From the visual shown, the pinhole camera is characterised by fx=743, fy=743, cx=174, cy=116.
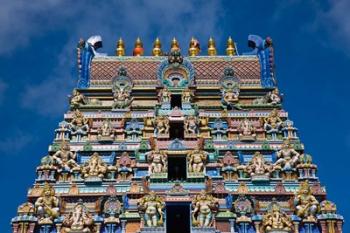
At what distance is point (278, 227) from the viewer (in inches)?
1062

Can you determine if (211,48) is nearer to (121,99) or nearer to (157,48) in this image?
(157,48)

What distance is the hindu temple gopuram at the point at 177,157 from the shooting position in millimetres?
27391

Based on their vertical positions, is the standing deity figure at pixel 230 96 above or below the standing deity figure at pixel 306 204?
above

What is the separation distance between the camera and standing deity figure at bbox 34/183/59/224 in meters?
27.7

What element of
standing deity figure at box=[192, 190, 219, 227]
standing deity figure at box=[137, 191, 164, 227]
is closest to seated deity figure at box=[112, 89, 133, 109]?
standing deity figure at box=[137, 191, 164, 227]

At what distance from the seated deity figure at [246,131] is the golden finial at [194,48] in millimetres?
9871

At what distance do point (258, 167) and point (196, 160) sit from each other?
2.64 m

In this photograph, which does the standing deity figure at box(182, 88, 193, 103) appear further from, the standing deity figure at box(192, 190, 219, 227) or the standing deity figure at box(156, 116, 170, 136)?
the standing deity figure at box(192, 190, 219, 227)

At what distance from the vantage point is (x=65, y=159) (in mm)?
31000

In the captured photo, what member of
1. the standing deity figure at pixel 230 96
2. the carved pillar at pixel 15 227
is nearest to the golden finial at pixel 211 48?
the standing deity figure at pixel 230 96

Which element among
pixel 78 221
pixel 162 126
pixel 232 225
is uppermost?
pixel 162 126

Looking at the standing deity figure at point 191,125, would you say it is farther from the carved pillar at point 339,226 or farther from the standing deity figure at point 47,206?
the carved pillar at point 339,226

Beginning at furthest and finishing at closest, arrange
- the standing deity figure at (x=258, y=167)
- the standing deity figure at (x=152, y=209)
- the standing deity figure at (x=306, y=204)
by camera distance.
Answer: the standing deity figure at (x=258, y=167) → the standing deity figure at (x=306, y=204) → the standing deity figure at (x=152, y=209)

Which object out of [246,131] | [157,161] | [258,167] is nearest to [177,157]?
[157,161]
